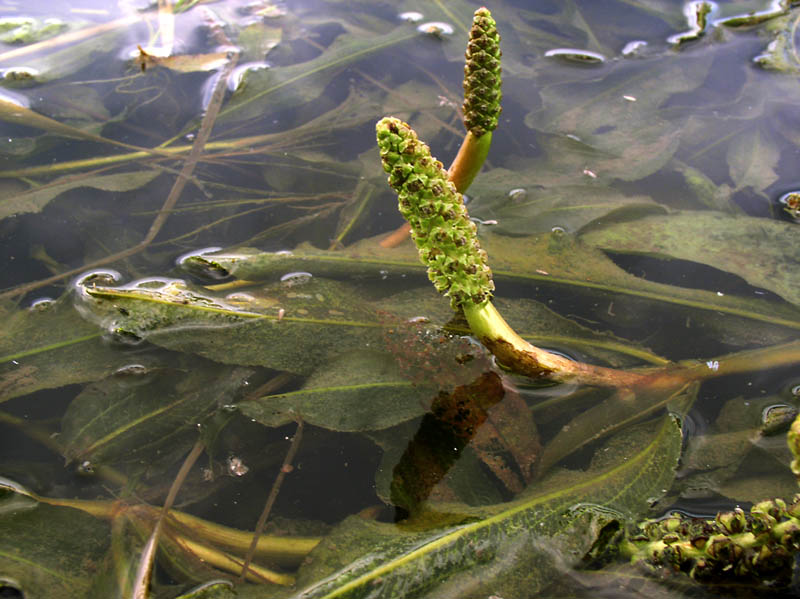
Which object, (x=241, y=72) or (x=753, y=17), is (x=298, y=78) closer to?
(x=241, y=72)

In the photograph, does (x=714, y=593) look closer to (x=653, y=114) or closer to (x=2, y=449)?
(x=2, y=449)

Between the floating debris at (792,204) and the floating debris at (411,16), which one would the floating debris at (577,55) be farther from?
the floating debris at (792,204)

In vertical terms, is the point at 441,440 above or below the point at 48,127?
below

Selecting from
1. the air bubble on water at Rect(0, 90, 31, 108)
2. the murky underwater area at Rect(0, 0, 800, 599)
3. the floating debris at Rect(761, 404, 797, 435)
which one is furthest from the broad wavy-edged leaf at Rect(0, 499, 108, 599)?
the air bubble on water at Rect(0, 90, 31, 108)

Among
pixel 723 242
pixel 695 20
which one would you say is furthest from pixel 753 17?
pixel 723 242

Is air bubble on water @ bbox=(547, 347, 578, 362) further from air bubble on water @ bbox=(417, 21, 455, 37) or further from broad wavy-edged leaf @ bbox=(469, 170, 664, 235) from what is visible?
air bubble on water @ bbox=(417, 21, 455, 37)

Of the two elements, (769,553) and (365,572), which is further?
(365,572)

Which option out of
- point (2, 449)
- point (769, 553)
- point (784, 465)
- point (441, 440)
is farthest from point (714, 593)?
point (2, 449)
